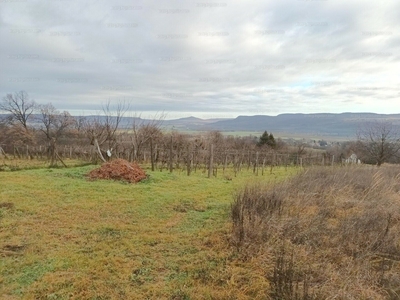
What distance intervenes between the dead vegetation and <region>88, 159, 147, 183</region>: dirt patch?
5.34 m

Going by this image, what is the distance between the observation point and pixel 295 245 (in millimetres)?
3666

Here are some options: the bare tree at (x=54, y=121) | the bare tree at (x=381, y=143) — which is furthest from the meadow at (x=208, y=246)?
Result: the bare tree at (x=54, y=121)

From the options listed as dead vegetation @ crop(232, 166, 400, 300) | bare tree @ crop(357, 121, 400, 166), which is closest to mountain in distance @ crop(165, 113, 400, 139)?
bare tree @ crop(357, 121, 400, 166)

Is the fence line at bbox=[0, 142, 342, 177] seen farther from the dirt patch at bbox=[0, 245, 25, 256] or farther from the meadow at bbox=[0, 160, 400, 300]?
the dirt patch at bbox=[0, 245, 25, 256]

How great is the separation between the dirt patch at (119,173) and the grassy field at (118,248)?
2.09 meters

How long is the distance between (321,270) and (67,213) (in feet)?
15.6

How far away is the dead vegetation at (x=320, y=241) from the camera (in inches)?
108

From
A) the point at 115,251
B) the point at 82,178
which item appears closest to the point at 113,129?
the point at 82,178

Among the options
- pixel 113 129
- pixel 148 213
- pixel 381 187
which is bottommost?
Result: pixel 148 213

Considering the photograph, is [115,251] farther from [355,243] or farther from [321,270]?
[355,243]

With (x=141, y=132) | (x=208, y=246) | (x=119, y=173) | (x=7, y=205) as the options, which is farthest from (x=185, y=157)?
(x=208, y=246)

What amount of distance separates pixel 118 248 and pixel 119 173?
5832 millimetres

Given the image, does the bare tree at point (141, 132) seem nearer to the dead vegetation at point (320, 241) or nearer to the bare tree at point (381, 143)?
the dead vegetation at point (320, 241)

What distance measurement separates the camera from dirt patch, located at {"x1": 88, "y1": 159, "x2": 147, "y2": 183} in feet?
30.4
